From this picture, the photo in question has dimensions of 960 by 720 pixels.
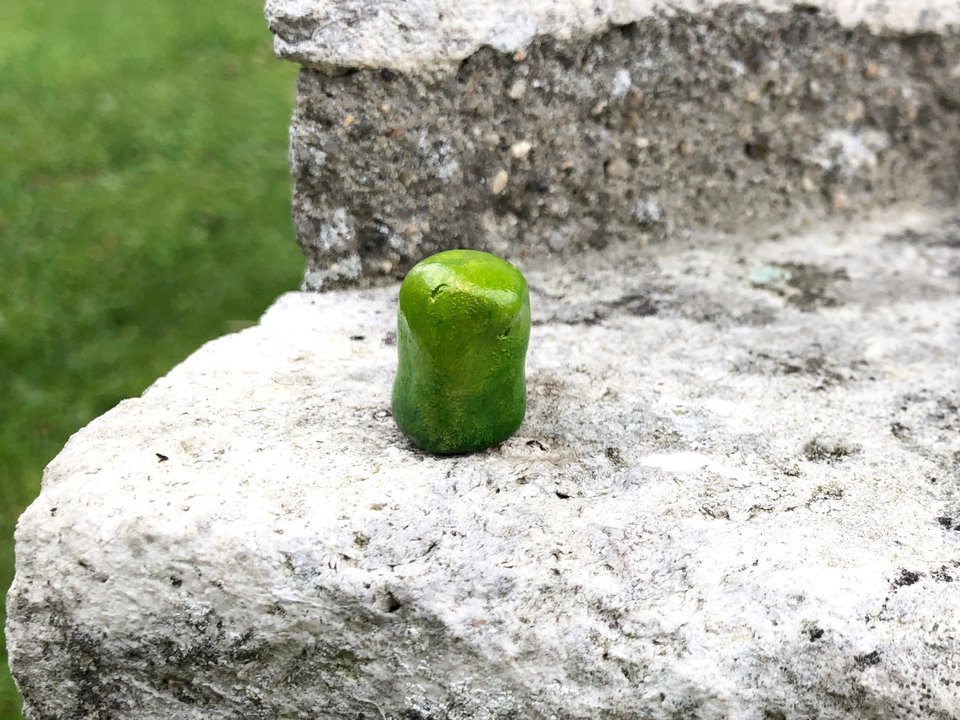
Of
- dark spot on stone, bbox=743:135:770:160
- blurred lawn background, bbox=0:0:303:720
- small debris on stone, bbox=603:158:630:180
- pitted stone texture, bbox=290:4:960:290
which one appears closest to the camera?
pitted stone texture, bbox=290:4:960:290

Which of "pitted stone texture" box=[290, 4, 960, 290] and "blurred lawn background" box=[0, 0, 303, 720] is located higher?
"pitted stone texture" box=[290, 4, 960, 290]

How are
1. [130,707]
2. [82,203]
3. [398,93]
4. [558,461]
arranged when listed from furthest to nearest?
[82,203], [398,93], [558,461], [130,707]

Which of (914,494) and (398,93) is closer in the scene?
(914,494)

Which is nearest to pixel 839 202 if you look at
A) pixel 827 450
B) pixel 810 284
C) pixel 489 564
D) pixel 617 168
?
pixel 810 284

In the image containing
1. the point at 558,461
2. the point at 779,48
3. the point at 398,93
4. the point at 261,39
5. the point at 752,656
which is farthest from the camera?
the point at 261,39

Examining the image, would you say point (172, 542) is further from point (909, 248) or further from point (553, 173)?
point (909, 248)

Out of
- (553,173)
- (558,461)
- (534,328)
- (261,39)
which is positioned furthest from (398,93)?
(261,39)

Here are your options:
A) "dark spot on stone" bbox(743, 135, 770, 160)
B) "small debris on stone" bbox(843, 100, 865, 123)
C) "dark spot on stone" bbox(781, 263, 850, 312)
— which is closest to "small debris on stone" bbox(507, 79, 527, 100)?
"dark spot on stone" bbox(743, 135, 770, 160)

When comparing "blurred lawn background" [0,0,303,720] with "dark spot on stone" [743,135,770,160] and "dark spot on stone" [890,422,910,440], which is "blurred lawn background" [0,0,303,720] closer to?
"dark spot on stone" [743,135,770,160]
